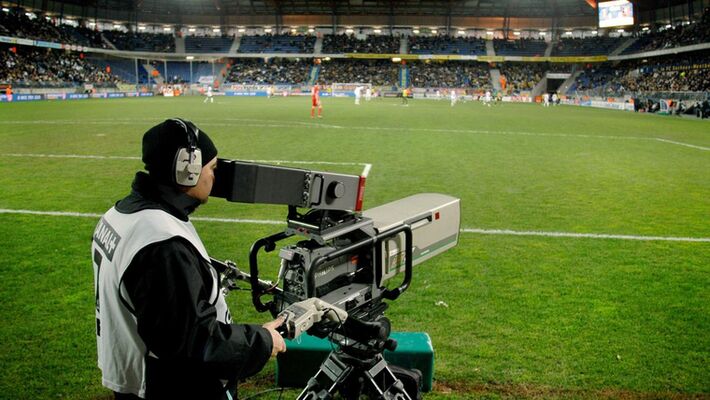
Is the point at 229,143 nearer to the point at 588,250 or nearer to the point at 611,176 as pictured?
the point at 611,176

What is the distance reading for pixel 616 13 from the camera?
61562 mm

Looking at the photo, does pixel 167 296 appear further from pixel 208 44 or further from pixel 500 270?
pixel 208 44

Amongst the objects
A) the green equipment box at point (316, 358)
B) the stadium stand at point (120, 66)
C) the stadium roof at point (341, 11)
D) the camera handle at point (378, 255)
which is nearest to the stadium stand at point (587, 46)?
the stadium roof at point (341, 11)

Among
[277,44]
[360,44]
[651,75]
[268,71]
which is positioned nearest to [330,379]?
[651,75]

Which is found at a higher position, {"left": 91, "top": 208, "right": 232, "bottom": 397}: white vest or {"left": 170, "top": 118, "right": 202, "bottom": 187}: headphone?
{"left": 170, "top": 118, "right": 202, "bottom": 187}: headphone

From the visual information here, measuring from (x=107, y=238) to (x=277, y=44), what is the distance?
82.0 meters

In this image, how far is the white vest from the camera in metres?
1.92

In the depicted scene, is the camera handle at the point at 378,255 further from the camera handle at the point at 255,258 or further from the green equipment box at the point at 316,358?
the green equipment box at the point at 316,358

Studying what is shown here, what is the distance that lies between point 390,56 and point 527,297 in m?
73.0

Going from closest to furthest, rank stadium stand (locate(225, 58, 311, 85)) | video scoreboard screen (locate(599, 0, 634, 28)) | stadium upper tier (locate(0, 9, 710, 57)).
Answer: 1. video scoreboard screen (locate(599, 0, 634, 28))
2. stadium upper tier (locate(0, 9, 710, 57))
3. stadium stand (locate(225, 58, 311, 85))

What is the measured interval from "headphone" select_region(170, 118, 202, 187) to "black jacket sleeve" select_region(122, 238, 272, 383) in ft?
0.88

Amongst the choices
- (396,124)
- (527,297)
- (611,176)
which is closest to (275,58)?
(396,124)

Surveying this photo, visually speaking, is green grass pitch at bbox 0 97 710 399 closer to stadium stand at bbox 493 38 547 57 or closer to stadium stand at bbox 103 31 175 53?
stadium stand at bbox 103 31 175 53

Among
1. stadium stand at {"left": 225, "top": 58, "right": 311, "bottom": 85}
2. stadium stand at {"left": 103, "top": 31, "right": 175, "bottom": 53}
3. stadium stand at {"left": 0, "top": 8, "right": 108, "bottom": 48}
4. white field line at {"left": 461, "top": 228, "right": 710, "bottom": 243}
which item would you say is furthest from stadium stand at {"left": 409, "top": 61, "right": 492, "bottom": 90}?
white field line at {"left": 461, "top": 228, "right": 710, "bottom": 243}
